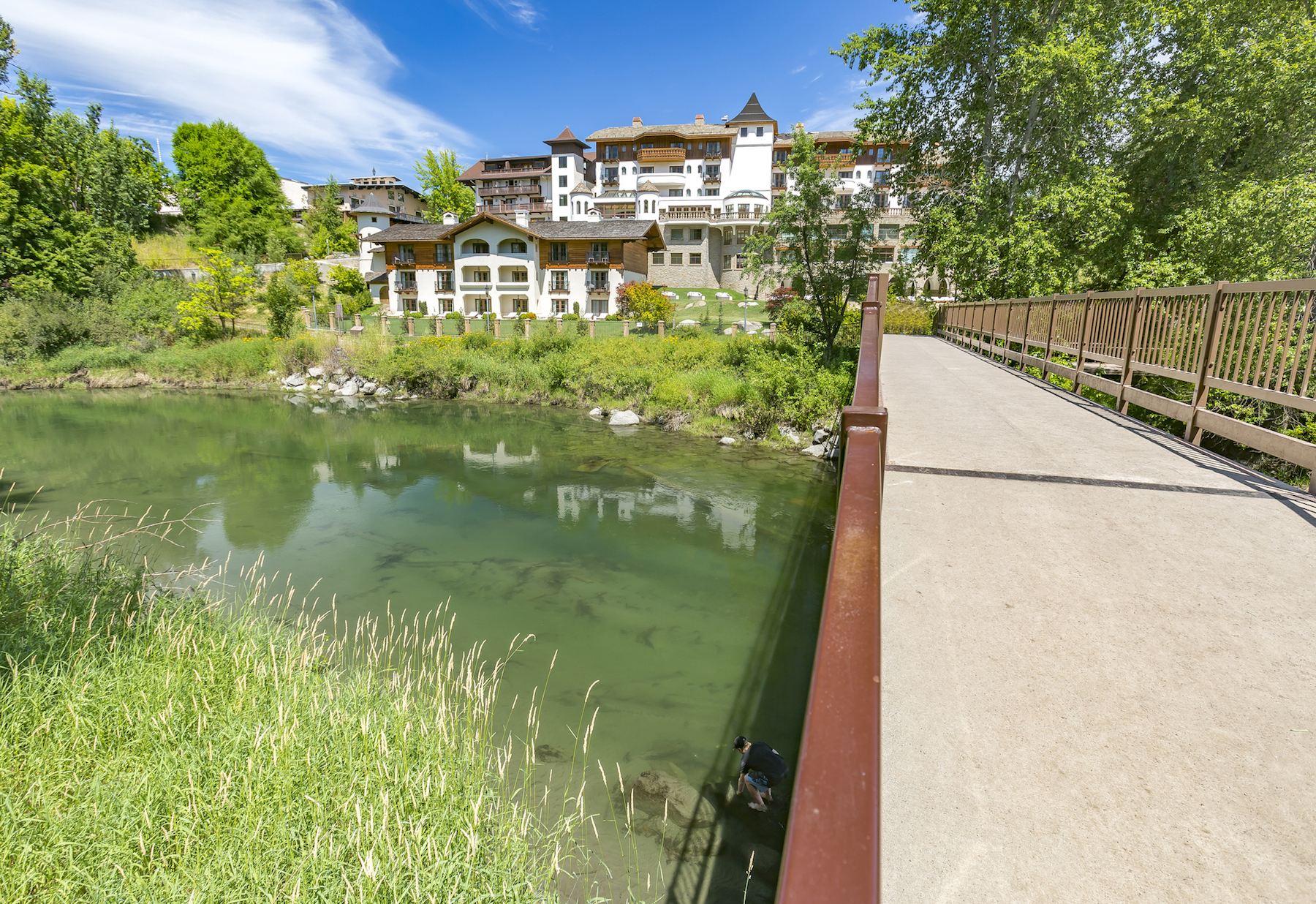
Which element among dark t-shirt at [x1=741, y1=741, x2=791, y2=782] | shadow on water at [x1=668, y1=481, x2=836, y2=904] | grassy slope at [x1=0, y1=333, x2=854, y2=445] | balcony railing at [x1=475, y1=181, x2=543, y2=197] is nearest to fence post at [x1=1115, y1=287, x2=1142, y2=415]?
shadow on water at [x1=668, y1=481, x2=836, y2=904]

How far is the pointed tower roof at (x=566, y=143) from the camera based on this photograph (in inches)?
2539

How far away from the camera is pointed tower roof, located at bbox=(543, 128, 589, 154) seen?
64500 millimetres

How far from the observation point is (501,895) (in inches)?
138

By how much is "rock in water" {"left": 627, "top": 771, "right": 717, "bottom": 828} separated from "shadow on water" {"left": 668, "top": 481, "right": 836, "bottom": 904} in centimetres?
8

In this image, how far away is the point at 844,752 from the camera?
1.12 metres

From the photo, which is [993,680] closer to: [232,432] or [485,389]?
[232,432]

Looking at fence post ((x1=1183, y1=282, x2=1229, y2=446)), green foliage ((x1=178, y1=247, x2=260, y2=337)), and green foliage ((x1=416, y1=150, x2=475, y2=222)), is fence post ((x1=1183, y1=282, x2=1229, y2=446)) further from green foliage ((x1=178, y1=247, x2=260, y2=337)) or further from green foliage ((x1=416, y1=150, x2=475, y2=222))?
green foliage ((x1=416, y1=150, x2=475, y2=222))

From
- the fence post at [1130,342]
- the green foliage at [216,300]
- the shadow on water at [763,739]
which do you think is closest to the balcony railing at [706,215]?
the green foliage at [216,300]

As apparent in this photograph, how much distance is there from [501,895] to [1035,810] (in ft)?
9.68

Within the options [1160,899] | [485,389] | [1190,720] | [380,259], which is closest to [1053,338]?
[1190,720]

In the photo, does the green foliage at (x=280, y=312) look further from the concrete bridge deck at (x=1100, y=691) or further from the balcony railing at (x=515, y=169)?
the balcony railing at (x=515, y=169)

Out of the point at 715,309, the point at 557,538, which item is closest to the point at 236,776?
the point at 557,538

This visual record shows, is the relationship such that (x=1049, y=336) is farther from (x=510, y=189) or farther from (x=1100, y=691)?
(x=510, y=189)

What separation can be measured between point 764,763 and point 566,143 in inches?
2743
